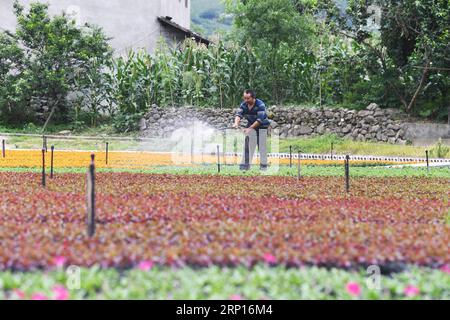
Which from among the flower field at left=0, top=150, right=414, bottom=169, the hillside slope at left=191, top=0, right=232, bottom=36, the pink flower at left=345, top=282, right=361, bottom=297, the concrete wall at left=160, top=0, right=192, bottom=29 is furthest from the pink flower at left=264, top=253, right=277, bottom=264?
the hillside slope at left=191, top=0, right=232, bottom=36

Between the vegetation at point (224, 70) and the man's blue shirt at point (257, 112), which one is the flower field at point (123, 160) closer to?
the man's blue shirt at point (257, 112)

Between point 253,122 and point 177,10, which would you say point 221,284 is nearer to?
point 253,122

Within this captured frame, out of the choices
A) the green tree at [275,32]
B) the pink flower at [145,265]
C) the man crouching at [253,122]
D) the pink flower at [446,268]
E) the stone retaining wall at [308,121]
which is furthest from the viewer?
the green tree at [275,32]

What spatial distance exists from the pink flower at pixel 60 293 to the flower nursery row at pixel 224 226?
731mm

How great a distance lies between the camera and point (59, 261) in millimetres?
6180

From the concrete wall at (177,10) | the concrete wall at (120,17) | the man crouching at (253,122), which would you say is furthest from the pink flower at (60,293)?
the concrete wall at (177,10)

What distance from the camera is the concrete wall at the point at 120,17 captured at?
34781 mm

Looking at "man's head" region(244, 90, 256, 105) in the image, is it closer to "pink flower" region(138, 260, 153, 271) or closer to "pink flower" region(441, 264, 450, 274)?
"pink flower" region(441, 264, 450, 274)

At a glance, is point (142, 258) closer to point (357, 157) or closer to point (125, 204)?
point (125, 204)

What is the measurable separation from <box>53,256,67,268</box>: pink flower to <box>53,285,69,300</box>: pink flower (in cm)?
61

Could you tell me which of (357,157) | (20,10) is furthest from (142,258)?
(20,10)

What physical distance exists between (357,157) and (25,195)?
1444cm

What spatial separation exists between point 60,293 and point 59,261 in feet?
3.00

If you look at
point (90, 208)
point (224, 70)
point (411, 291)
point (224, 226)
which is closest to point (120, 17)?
point (224, 70)
